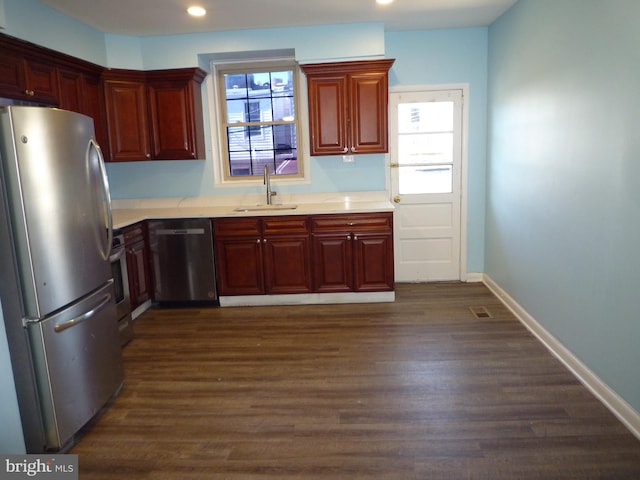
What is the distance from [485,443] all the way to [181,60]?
4.08 metres

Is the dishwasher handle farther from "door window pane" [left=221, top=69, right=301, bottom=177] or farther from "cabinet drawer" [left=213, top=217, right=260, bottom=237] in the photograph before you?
"door window pane" [left=221, top=69, right=301, bottom=177]

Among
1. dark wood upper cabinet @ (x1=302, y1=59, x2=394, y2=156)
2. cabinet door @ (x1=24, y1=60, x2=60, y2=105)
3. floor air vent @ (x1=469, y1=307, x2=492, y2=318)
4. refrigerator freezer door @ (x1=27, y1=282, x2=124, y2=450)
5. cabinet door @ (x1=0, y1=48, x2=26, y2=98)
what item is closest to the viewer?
refrigerator freezer door @ (x1=27, y1=282, x2=124, y2=450)

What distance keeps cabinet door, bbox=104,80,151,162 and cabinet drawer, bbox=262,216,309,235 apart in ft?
4.47

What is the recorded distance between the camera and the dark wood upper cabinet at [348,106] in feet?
14.2

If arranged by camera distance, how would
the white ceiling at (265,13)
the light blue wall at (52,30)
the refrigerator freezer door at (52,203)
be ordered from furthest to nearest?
the white ceiling at (265,13), the light blue wall at (52,30), the refrigerator freezer door at (52,203)

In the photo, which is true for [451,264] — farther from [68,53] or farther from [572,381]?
[68,53]

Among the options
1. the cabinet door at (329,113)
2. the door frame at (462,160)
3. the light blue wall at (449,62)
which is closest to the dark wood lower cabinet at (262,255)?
the cabinet door at (329,113)

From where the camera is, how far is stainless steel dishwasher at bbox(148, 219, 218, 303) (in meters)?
4.30

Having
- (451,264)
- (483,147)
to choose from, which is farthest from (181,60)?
(451,264)

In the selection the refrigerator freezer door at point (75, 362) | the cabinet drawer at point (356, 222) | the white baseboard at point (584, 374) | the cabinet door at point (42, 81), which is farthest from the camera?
the cabinet drawer at point (356, 222)

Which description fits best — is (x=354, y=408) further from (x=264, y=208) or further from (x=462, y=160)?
(x=462, y=160)

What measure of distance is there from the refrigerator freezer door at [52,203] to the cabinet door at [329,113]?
7.47 feet

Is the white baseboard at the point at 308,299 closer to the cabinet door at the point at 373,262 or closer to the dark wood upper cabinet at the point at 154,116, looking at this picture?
the cabinet door at the point at 373,262

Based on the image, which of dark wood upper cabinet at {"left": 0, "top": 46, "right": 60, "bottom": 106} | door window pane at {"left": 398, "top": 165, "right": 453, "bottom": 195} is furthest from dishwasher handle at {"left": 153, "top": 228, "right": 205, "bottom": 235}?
door window pane at {"left": 398, "top": 165, "right": 453, "bottom": 195}
